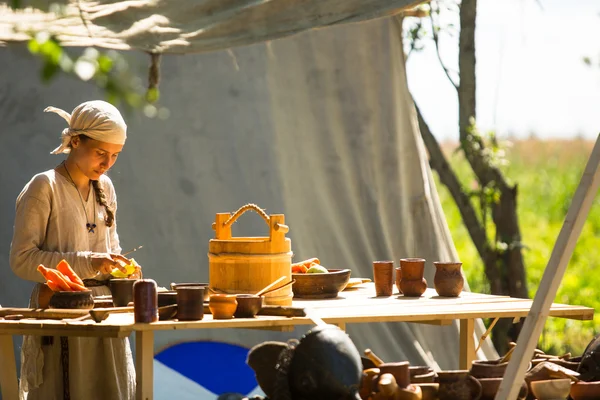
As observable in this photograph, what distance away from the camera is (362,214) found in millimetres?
5645

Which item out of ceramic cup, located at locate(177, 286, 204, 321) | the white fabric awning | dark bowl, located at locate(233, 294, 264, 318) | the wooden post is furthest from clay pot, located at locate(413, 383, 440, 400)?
the white fabric awning

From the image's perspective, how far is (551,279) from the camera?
2.68m

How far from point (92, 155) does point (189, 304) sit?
86 cm

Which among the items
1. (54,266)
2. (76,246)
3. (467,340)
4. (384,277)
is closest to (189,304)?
(54,266)

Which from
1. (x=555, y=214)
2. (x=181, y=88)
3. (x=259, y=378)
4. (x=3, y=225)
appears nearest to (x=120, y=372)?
(x=259, y=378)

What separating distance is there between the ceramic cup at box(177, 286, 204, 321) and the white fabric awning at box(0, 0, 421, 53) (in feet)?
6.23

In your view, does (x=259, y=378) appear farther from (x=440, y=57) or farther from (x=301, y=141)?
(x=440, y=57)

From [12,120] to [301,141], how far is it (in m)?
1.49

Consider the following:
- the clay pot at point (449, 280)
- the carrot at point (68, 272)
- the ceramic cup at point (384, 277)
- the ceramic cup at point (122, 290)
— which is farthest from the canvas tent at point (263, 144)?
the carrot at point (68, 272)

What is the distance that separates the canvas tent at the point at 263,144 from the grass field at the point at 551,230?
1557mm

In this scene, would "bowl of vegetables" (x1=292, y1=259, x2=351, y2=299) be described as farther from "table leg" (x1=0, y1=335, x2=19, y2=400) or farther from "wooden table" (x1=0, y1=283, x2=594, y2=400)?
"table leg" (x1=0, y1=335, x2=19, y2=400)

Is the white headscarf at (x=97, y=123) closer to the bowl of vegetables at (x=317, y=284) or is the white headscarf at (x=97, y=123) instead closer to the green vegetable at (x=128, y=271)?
the green vegetable at (x=128, y=271)

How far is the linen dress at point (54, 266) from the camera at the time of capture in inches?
142

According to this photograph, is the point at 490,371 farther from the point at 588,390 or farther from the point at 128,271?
the point at 128,271
